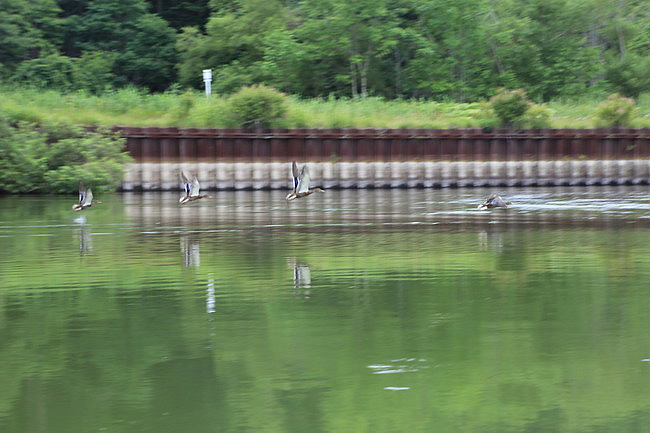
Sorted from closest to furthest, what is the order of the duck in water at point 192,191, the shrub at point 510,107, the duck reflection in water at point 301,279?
the duck reflection in water at point 301,279 → the duck in water at point 192,191 → the shrub at point 510,107

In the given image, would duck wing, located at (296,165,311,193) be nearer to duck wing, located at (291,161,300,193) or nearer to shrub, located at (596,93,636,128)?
Result: duck wing, located at (291,161,300,193)

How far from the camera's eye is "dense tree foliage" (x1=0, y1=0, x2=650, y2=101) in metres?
64.1

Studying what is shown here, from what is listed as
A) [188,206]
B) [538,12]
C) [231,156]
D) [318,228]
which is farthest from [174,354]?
[538,12]

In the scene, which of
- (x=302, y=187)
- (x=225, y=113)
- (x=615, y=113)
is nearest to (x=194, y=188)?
(x=302, y=187)

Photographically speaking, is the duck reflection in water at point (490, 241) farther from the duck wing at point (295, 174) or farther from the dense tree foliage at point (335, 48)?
the dense tree foliage at point (335, 48)

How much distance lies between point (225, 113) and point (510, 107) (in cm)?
1431

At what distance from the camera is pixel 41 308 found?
1284 centimetres

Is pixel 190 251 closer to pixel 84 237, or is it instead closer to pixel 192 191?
pixel 84 237

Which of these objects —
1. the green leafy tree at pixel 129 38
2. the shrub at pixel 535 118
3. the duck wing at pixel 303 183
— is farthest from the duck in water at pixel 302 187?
the green leafy tree at pixel 129 38

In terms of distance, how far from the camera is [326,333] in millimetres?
10914

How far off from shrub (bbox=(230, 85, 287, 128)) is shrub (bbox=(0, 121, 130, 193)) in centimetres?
893

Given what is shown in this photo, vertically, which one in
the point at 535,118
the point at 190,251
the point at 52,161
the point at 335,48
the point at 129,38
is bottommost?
the point at 190,251

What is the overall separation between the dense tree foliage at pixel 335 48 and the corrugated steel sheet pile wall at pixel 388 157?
1311cm

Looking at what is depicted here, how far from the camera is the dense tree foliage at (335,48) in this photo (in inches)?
2525
